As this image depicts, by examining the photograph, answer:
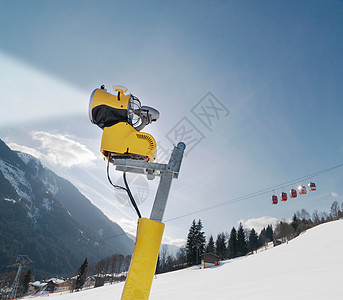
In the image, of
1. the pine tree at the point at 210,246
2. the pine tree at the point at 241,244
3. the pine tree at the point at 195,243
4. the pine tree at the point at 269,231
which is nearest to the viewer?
the pine tree at the point at 195,243

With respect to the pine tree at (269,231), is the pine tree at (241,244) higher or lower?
lower

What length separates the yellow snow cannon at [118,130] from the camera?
208 cm

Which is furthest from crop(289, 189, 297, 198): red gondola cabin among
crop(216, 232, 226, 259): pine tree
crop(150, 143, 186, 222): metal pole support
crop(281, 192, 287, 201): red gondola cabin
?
crop(216, 232, 226, 259): pine tree

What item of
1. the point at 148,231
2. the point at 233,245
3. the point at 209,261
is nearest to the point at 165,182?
the point at 148,231

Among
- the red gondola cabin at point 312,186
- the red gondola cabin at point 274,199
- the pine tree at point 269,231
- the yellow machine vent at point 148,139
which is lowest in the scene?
the yellow machine vent at point 148,139

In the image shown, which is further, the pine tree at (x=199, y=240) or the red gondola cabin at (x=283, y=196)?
the pine tree at (x=199, y=240)

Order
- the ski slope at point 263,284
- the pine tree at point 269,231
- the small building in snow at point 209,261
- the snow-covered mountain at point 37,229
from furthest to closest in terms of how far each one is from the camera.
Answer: the snow-covered mountain at point 37,229
the pine tree at point 269,231
the small building in snow at point 209,261
the ski slope at point 263,284

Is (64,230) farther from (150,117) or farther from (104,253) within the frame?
(150,117)

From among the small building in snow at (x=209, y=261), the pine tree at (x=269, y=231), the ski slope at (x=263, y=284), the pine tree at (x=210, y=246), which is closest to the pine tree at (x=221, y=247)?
the pine tree at (x=210, y=246)

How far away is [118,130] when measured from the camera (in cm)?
Answer: 212

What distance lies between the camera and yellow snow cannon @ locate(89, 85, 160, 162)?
208 centimetres

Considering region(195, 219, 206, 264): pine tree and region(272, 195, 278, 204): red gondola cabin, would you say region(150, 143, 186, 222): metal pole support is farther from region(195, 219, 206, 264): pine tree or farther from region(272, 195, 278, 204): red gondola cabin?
region(195, 219, 206, 264): pine tree

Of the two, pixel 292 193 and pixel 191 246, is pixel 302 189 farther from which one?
pixel 191 246

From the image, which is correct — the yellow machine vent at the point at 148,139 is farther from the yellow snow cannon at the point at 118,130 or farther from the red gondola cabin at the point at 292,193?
the red gondola cabin at the point at 292,193
